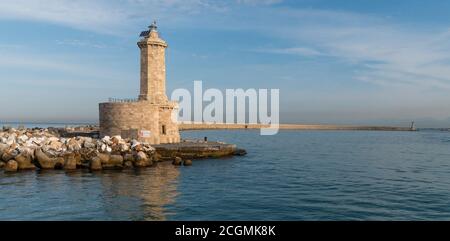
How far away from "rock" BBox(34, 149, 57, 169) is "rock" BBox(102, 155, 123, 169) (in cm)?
365

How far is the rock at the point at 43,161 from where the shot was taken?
28.5 metres

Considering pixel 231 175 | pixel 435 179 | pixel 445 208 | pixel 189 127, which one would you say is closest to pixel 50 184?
pixel 231 175

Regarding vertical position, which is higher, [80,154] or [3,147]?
[3,147]

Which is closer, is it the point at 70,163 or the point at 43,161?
the point at 43,161

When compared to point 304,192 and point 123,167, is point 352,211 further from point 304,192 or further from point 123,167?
point 123,167

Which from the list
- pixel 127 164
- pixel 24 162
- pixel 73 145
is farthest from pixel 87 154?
pixel 24 162

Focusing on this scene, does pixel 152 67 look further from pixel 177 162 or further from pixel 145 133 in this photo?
pixel 177 162

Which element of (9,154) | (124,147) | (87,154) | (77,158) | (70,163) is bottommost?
Result: (70,163)

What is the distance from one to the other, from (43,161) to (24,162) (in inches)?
52.5

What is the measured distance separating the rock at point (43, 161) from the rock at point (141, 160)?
20.1 ft

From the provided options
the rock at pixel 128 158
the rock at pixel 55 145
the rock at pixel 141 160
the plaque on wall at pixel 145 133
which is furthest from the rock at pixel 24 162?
the plaque on wall at pixel 145 133

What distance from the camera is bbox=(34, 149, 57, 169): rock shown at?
2848cm

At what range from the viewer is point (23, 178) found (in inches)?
971

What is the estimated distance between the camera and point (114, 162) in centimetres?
3042
